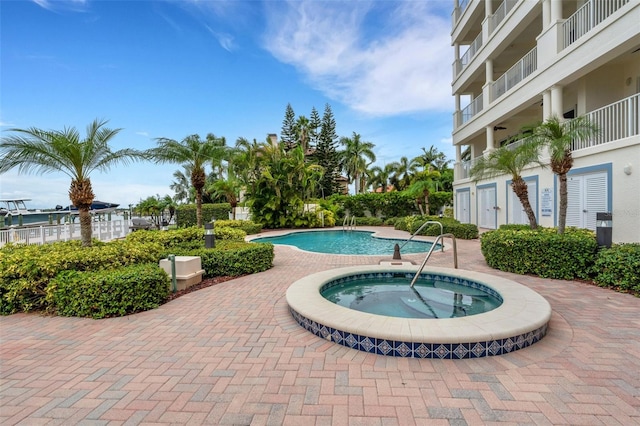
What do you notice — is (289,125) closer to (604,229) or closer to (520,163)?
(520,163)

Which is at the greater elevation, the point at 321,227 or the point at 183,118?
the point at 183,118

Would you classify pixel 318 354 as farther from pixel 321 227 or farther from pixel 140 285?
pixel 321 227

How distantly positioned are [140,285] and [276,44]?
14541mm

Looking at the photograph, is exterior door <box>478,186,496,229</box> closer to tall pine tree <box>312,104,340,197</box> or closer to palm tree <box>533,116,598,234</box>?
palm tree <box>533,116,598,234</box>

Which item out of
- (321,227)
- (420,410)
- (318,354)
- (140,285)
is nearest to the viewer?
(420,410)

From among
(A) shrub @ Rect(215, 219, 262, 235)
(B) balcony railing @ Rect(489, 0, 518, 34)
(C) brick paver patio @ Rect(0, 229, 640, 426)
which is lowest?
(C) brick paver patio @ Rect(0, 229, 640, 426)

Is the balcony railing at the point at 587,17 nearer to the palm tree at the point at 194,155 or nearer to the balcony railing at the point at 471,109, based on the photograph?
the balcony railing at the point at 471,109

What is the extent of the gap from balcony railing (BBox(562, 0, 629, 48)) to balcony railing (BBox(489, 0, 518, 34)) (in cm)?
416

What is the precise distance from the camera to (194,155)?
13.4m

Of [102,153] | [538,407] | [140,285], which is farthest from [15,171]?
[538,407]

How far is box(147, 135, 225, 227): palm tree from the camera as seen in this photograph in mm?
12852

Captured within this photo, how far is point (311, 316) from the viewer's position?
12.9ft


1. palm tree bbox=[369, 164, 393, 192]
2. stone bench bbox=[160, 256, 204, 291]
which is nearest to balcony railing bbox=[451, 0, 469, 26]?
palm tree bbox=[369, 164, 393, 192]

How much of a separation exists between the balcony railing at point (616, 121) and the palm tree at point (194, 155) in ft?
47.5
